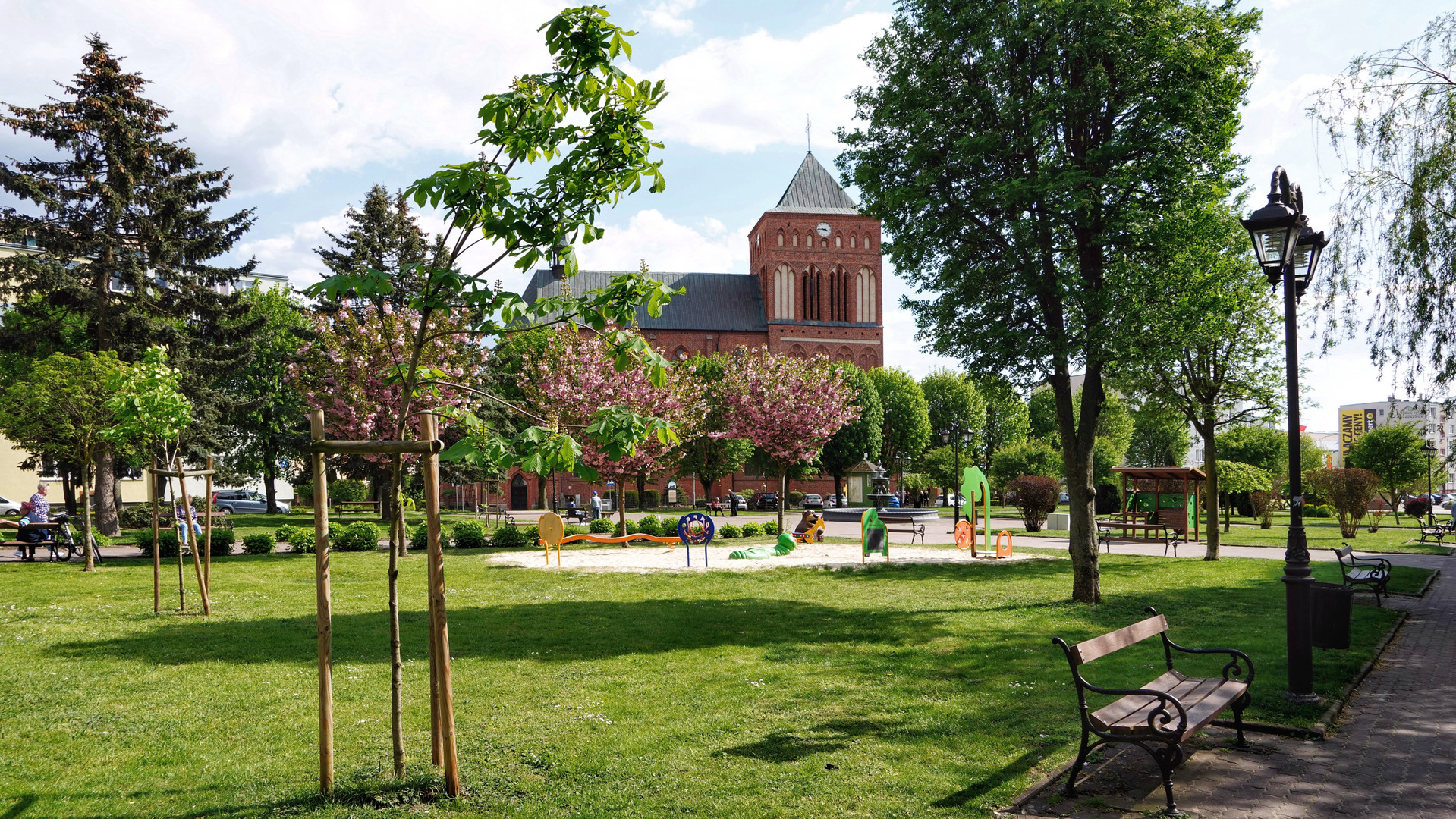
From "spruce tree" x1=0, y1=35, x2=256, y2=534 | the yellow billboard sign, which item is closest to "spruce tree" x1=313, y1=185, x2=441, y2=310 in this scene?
"spruce tree" x1=0, y1=35, x2=256, y2=534

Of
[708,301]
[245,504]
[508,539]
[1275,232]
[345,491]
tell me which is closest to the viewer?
[1275,232]

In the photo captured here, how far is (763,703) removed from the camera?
732cm

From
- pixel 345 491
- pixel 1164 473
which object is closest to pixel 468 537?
pixel 345 491

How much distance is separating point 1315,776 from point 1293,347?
12.3 ft

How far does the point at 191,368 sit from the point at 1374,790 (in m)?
33.0

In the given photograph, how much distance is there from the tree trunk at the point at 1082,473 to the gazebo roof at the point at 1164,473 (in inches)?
674

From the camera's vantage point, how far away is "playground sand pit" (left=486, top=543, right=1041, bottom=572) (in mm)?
19219

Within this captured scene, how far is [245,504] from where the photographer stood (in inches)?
1881

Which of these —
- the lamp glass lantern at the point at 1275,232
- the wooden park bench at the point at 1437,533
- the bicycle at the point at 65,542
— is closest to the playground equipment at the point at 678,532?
the bicycle at the point at 65,542

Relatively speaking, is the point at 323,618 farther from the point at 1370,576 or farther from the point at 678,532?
the point at 678,532

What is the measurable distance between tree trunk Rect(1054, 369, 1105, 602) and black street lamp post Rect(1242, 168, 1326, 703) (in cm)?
476

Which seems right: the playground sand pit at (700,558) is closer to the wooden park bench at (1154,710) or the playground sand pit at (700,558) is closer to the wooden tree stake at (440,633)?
the wooden park bench at (1154,710)

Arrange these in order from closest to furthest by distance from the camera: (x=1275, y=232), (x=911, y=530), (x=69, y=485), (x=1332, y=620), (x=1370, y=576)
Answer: (x=1275, y=232) → (x=1332, y=620) → (x=1370, y=576) → (x=911, y=530) → (x=69, y=485)

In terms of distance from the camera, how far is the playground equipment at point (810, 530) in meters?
26.2
